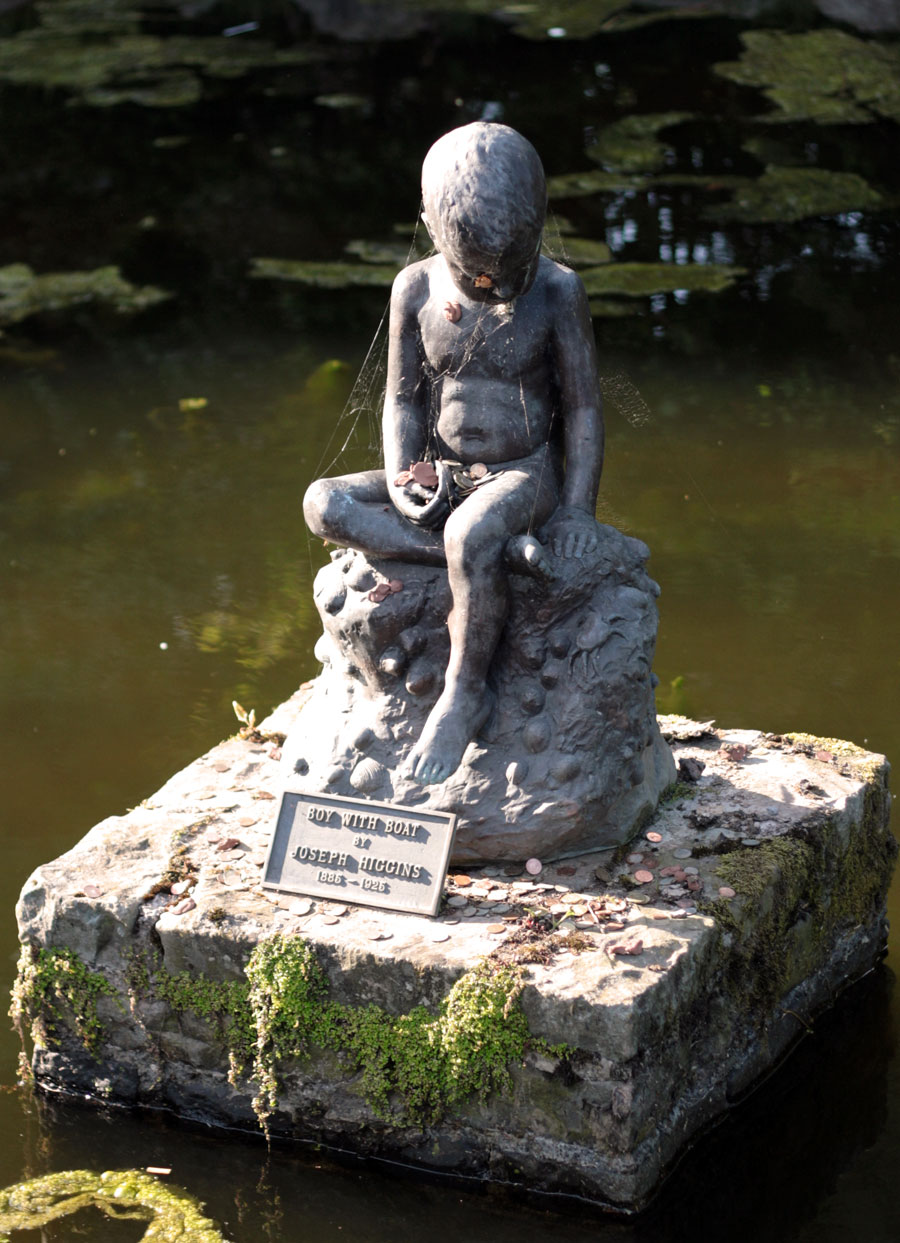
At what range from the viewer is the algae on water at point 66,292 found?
848 centimetres

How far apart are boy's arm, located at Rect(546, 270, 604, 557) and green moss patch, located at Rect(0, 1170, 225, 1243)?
162cm

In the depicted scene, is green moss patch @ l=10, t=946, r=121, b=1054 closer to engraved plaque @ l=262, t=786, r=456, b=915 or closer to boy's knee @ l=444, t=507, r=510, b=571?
engraved plaque @ l=262, t=786, r=456, b=915

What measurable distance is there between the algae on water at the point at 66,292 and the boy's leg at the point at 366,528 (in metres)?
4.97

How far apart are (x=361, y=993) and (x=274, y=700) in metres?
1.93

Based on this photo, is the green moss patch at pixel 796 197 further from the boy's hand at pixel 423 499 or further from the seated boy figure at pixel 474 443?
the boy's hand at pixel 423 499

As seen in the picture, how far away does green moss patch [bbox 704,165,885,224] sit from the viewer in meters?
9.03

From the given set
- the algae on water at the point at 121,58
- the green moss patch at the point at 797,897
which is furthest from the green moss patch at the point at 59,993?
the algae on water at the point at 121,58

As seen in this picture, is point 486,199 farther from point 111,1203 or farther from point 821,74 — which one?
point 821,74

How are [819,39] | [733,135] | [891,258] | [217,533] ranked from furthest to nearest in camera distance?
[819,39] < [733,135] < [891,258] < [217,533]

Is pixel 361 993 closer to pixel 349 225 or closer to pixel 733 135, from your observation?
pixel 349 225

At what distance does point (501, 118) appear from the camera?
35.0 ft

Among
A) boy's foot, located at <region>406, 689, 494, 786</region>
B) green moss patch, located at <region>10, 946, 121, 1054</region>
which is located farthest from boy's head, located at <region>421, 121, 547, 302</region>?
green moss patch, located at <region>10, 946, 121, 1054</region>

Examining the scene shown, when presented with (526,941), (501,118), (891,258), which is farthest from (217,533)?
(501,118)

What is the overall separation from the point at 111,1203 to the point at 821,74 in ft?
32.0
